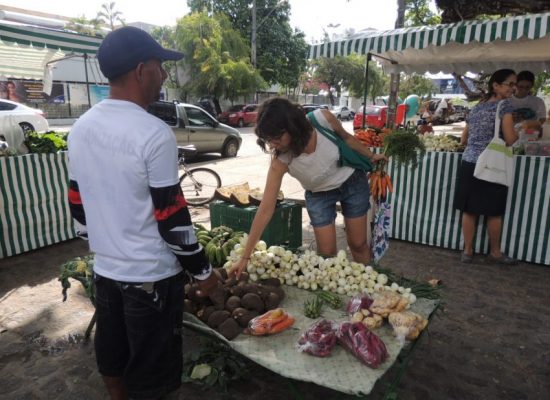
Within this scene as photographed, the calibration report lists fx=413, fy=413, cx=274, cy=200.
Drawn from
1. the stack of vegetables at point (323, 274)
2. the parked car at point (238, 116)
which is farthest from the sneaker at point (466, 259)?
the parked car at point (238, 116)

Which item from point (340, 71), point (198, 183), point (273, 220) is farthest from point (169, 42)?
point (273, 220)

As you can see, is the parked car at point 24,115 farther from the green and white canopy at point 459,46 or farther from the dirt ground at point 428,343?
the green and white canopy at point 459,46

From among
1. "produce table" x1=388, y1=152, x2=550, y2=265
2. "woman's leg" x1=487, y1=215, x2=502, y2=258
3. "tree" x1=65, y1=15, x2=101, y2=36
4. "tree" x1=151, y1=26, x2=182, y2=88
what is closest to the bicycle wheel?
"produce table" x1=388, y1=152, x2=550, y2=265

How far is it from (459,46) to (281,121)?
185 inches

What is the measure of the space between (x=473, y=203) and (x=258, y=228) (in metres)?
2.82

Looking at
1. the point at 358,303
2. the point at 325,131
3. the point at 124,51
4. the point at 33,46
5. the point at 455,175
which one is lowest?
the point at 358,303

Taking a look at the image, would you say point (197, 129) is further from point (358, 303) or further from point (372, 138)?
point (358, 303)

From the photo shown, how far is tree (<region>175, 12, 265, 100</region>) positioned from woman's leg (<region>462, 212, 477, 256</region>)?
71.5 feet

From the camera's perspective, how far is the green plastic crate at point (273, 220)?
4.41 meters

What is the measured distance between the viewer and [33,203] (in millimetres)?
4789

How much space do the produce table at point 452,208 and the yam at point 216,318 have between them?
3.33 meters

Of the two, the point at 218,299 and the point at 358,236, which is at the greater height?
the point at 358,236

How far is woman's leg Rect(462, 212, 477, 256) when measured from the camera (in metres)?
4.58

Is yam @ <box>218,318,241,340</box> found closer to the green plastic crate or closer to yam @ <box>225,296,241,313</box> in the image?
yam @ <box>225,296,241,313</box>
